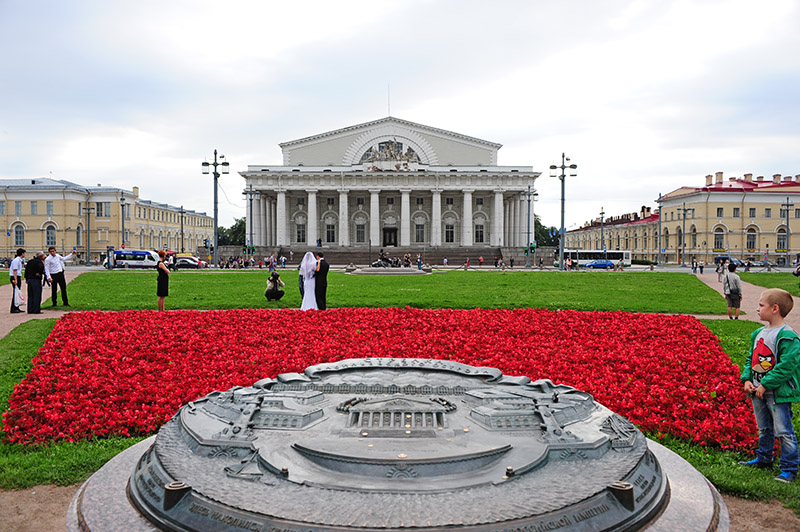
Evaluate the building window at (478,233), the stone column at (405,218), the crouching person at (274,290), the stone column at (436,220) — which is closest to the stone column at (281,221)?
the stone column at (405,218)

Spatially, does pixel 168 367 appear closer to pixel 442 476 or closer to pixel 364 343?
pixel 364 343

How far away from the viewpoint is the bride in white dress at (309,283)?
45.9 feet

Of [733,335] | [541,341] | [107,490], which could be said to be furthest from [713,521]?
[733,335]

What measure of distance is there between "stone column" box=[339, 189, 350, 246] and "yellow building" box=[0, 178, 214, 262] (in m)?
20.3

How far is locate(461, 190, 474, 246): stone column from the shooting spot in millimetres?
72812

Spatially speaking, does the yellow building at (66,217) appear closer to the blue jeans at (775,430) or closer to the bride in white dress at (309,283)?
the bride in white dress at (309,283)

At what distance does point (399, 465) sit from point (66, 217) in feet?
298

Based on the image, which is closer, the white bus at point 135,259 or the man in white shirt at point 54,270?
the man in white shirt at point 54,270

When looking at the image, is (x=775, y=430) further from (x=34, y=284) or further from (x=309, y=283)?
(x=34, y=284)

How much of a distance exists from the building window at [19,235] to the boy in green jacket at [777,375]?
309ft

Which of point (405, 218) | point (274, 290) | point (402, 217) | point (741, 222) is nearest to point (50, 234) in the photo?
point (402, 217)

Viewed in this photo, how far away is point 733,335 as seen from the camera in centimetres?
1165

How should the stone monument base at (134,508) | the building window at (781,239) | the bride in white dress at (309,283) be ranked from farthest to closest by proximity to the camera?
the building window at (781,239)
the bride in white dress at (309,283)
the stone monument base at (134,508)

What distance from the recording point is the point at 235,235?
10719cm
